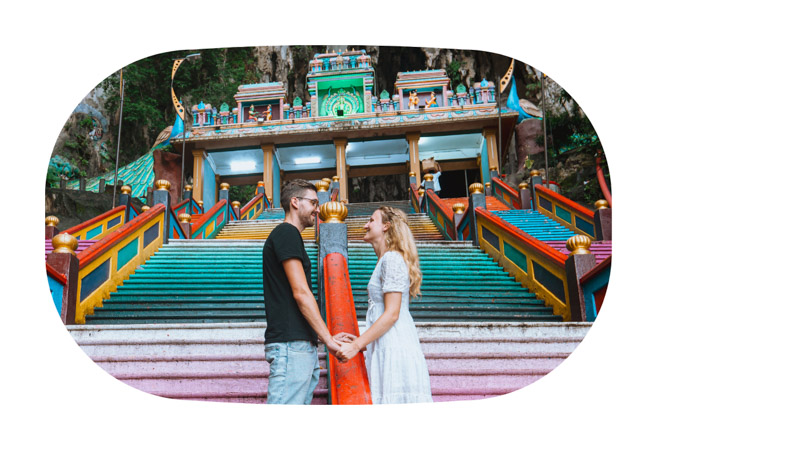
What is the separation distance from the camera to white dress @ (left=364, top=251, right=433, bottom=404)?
174 centimetres

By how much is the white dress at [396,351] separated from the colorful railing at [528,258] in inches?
40.1

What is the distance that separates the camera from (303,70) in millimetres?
3471

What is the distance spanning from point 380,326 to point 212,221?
2.67 m

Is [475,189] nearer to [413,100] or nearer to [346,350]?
[346,350]

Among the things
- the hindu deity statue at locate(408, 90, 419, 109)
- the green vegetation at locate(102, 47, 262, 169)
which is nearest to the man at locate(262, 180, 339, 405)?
the green vegetation at locate(102, 47, 262, 169)

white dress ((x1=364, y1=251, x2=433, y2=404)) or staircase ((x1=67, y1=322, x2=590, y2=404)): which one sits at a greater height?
white dress ((x1=364, y1=251, x2=433, y2=404))

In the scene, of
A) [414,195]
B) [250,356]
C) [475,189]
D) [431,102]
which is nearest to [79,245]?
[250,356]

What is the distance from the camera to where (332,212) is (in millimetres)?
2414

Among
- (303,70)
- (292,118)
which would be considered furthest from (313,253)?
(292,118)

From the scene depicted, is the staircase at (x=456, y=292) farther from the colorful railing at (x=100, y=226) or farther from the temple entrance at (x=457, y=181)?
the colorful railing at (x=100, y=226)

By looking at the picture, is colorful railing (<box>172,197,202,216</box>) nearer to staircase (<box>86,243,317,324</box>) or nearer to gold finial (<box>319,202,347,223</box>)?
staircase (<box>86,243,317,324</box>)

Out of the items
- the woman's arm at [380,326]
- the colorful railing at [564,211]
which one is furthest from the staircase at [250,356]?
the colorful railing at [564,211]

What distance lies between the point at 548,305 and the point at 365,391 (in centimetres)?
115

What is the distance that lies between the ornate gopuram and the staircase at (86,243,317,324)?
873 millimetres
